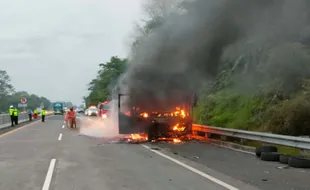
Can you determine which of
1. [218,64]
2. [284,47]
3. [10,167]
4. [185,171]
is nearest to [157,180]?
[185,171]

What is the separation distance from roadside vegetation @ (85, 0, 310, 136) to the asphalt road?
9.84ft

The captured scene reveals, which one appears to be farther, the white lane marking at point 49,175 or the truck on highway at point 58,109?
the truck on highway at point 58,109

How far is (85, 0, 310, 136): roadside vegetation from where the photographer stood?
1235 centimetres

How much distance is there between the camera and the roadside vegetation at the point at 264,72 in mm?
12352

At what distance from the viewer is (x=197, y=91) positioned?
17.9 m

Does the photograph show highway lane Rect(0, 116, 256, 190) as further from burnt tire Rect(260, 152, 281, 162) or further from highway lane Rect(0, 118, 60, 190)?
burnt tire Rect(260, 152, 281, 162)

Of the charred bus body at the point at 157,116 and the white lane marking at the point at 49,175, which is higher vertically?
the charred bus body at the point at 157,116

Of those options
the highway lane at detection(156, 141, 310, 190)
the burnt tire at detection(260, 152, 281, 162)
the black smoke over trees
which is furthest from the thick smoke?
the burnt tire at detection(260, 152, 281, 162)

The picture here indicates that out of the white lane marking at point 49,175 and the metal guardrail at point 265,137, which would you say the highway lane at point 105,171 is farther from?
the metal guardrail at point 265,137

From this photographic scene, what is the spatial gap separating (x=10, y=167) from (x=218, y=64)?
24.2ft

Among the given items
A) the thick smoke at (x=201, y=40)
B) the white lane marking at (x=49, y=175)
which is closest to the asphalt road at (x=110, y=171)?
the white lane marking at (x=49, y=175)

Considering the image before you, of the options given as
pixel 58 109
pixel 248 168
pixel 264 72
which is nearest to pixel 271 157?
pixel 248 168

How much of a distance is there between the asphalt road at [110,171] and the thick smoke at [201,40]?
3.23 meters

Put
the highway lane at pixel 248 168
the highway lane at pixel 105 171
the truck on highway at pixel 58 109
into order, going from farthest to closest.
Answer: the truck on highway at pixel 58 109, the highway lane at pixel 248 168, the highway lane at pixel 105 171
